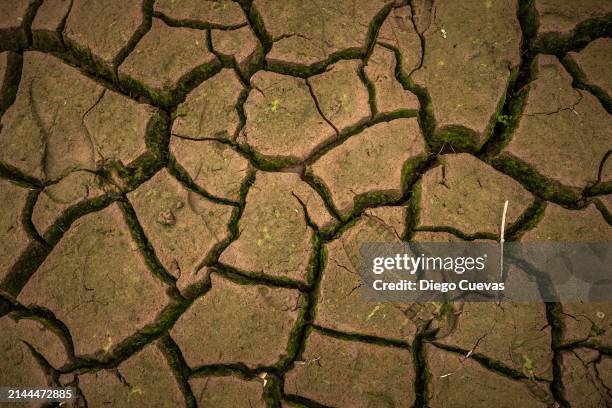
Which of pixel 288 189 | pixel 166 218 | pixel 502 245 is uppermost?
pixel 288 189

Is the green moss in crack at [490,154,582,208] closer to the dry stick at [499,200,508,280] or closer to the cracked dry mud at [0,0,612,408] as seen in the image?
the cracked dry mud at [0,0,612,408]

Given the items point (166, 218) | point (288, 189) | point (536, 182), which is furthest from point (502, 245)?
point (166, 218)

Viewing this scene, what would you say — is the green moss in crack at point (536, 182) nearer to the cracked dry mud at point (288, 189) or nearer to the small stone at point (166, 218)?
the cracked dry mud at point (288, 189)

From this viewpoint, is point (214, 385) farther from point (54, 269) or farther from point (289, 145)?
point (289, 145)

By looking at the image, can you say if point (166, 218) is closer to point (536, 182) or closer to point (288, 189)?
point (288, 189)

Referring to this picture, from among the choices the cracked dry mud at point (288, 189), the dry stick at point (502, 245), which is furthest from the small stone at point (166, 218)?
the dry stick at point (502, 245)

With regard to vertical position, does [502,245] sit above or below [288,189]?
below

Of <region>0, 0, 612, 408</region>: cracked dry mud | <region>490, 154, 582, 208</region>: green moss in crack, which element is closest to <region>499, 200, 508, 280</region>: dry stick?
<region>0, 0, 612, 408</region>: cracked dry mud
